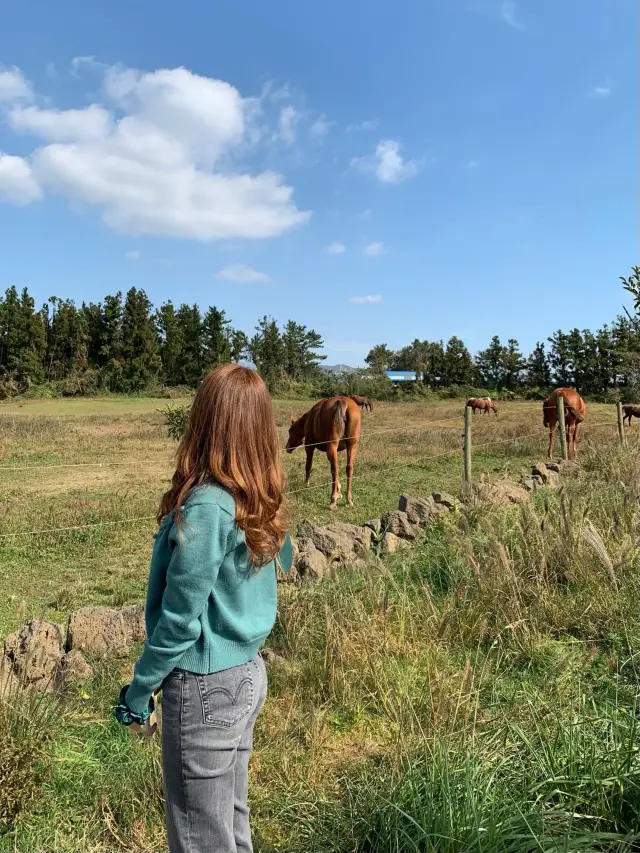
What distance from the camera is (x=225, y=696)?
1.83 meters

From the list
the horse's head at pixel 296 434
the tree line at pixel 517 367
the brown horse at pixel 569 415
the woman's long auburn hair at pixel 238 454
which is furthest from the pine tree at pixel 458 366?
the woman's long auburn hair at pixel 238 454

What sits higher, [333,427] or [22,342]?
[22,342]

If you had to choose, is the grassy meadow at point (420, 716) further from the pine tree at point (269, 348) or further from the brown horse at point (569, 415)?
the pine tree at point (269, 348)

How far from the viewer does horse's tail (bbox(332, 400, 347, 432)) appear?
10.7 metres

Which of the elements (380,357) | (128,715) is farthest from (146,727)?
(380,357)

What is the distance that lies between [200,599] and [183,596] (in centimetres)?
5

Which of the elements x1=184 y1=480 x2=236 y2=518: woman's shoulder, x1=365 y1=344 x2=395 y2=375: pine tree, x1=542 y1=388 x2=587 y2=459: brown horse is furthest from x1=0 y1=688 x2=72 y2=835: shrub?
x1=365 y1=344 x2=395 y2=375: pine tree

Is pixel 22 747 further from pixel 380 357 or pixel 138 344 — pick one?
pixel 380 357

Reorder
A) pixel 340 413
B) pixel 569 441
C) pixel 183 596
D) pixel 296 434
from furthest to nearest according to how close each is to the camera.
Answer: pixel 569 441 → pixel 296 434 → pixel 340 413 → pixel 183 596

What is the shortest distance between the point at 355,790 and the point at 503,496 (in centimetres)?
498

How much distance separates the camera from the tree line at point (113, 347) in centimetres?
4688

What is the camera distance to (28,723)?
2646mm

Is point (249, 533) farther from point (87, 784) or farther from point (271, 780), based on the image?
point (87, 784)

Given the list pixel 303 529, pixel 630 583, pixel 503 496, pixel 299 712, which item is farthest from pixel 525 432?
pixel 299 712
